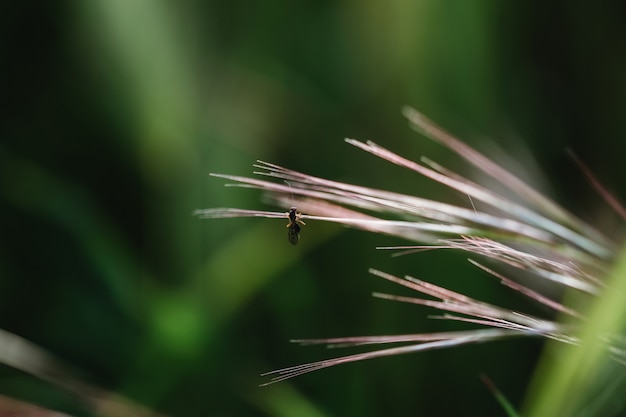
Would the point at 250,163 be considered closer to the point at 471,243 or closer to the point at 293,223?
the point at 293,223

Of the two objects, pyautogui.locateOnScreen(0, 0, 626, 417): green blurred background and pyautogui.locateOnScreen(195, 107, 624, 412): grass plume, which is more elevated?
pyautogui.locateOnScreen(0, 0, 626, 417): green blurred background

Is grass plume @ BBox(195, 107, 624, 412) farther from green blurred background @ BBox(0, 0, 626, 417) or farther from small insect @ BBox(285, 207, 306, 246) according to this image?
green blurred background @ BBox(0, 0, 626, 417)

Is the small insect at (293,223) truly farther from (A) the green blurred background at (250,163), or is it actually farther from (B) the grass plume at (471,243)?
(A) the green blurred background at (250,163)

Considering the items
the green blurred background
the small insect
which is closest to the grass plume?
the small insect

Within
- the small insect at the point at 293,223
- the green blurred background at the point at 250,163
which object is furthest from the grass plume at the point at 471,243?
the green blurred background at the point at 250,163

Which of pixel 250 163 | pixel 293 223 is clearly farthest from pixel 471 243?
pixel 250 163

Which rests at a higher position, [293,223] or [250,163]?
[250,163]

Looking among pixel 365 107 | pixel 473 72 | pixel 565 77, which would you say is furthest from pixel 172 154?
pixel 565 77

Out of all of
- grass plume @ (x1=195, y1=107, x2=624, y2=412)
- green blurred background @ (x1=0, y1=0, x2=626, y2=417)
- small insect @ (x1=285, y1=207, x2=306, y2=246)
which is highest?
green blurred background @ (x1=0, y1=0, x2=626, y2=417)

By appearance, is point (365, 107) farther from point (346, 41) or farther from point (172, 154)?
point (172, 154)
